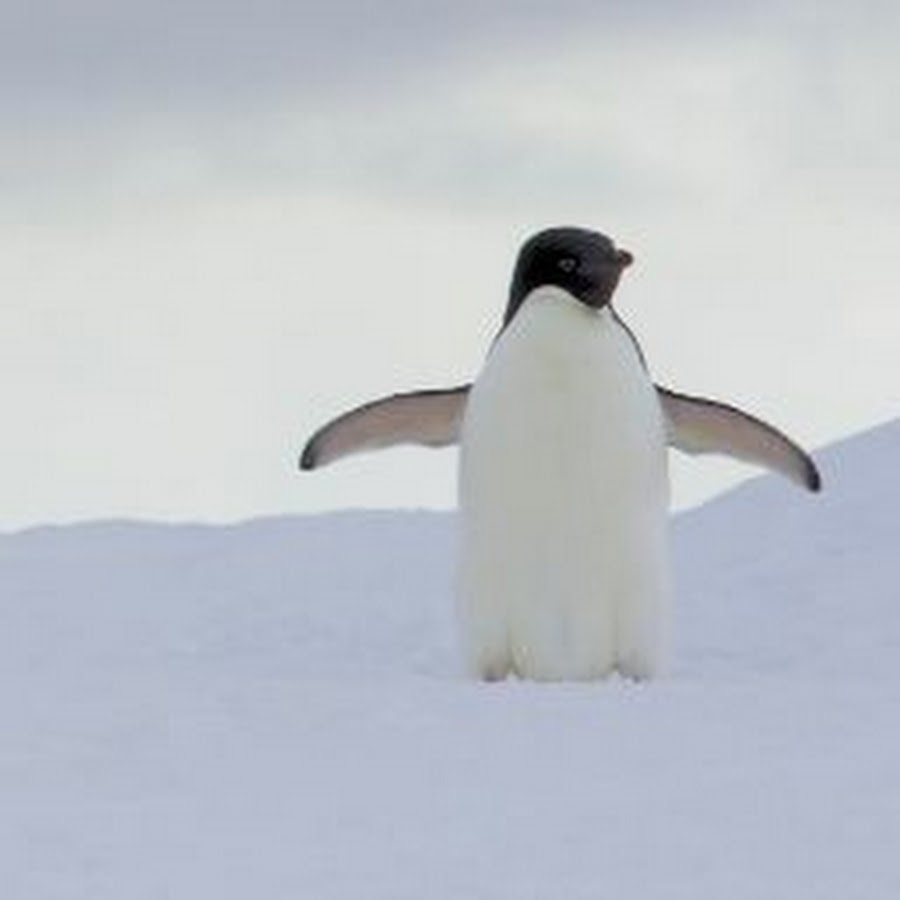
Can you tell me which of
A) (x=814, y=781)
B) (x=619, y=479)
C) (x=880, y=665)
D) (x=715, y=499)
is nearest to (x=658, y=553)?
(x=619, y=479)

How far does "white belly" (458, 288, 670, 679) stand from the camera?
8.12m

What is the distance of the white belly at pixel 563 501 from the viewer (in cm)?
812

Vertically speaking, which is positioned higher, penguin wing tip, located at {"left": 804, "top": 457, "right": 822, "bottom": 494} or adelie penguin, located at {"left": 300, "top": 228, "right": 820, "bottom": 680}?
penguin wing tip, located at {"left": 804, "top": 457, "right": 822, "bottom": 494}

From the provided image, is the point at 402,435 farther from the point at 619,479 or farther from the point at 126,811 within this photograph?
Answer: the point at 126,811

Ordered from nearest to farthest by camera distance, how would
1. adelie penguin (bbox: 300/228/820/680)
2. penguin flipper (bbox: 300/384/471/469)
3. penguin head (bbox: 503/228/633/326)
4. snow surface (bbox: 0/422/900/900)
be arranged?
snow surface (bbox: 0/422/900/900) < adelie penguin (bbox: 300/228/820/680) < penguin head (bbox: 503/228/633/326) < penguin flipper (bbox: 300/384/471/469)

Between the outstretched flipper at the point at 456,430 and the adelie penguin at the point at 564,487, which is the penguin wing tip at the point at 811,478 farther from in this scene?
the adelie penguin at the point at 564,487

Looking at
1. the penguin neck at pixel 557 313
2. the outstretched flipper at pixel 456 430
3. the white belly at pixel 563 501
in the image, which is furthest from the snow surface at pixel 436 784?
the penguin neck at pixel 557 313

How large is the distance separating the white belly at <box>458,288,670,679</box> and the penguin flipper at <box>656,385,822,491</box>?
2.77 ft

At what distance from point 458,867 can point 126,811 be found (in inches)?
28.5

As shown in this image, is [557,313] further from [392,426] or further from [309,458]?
[309,458]

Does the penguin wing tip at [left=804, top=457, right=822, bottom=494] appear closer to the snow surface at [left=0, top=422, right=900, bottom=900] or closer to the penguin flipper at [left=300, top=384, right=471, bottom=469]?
the snow surface at [left=0, top=422, right=900, bottom=900]

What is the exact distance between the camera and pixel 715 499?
14.3m

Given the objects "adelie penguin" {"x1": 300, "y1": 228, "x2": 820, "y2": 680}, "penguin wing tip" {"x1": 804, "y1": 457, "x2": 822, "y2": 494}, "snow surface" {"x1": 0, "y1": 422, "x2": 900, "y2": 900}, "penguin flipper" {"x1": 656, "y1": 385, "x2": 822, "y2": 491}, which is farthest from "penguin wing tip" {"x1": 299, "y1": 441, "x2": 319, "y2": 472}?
"penguin wing tip" {"x1": 804, "y1": 457, "x2": 822, "y2": 494}

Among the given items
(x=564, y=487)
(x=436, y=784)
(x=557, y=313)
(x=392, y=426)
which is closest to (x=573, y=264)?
(x=557, y=313)
